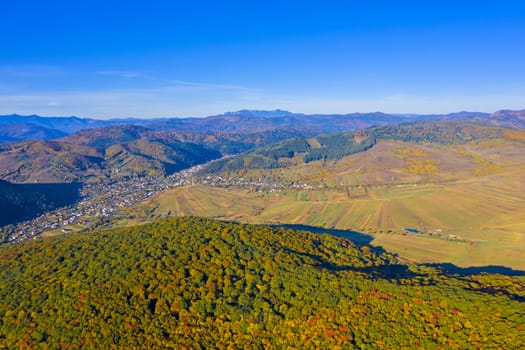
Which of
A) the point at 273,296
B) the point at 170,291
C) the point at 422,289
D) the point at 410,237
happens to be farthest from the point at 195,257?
the point at 410,237

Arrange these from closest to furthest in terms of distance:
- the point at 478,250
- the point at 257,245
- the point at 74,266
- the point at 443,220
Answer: the point at 74,266 < the point at 257,245 < the point at 478,250 < the point at 443,220

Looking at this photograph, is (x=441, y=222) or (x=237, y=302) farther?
(x=441, y=222)

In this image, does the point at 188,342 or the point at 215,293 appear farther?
the point at 215,293

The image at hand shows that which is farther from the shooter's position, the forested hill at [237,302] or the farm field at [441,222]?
the farm field at [441,222]

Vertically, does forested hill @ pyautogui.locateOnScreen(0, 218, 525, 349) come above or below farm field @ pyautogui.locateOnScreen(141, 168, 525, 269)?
above

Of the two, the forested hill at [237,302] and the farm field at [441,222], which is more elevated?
the forested hill at [237,302]

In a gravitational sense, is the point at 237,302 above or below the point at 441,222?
above

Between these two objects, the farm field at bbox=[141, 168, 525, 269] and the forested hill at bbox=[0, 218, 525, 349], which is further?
the farm field at bbox=[141, 168, 525, 269]

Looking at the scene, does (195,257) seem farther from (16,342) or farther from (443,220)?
(443,220)
